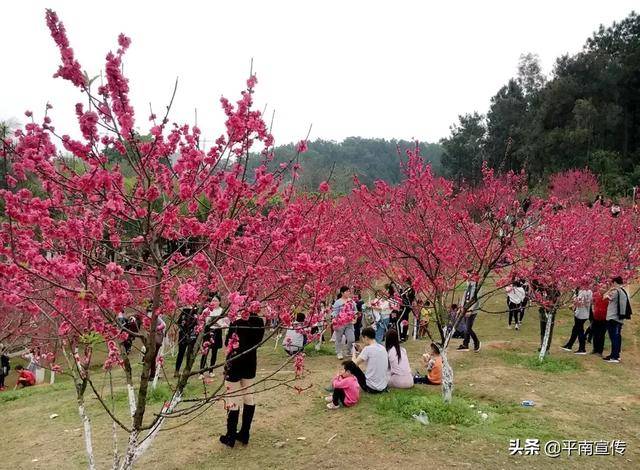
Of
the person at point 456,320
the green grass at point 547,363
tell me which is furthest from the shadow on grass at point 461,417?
the green grass at point 547,363

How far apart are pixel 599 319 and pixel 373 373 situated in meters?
5.29

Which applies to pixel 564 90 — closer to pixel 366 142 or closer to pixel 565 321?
pixel 565 321

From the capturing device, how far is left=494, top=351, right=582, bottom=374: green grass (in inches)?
328

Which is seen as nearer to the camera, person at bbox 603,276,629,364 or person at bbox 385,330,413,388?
person at bbox 385,330,413,388

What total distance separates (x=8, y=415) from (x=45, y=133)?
7.33 meters

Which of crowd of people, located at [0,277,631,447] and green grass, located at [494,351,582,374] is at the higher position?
crowd of people, located at [0,277,631,447]

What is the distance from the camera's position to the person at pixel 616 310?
27.6ft

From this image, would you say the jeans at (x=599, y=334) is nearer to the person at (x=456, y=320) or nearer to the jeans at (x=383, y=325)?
the person at (x=456, y=320)

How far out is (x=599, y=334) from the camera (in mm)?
9195

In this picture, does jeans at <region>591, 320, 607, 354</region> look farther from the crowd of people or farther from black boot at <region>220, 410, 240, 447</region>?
black boot at <region>220, 410, 240, 447</region>

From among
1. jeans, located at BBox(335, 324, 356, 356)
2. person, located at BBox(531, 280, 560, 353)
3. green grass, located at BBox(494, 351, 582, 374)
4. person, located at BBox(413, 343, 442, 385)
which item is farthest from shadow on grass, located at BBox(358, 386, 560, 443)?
person, located at BBox(531, 280, 560, 353)

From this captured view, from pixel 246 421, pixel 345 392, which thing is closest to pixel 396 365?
pixel 345 392

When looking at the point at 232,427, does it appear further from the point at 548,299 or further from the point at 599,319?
the point at 599,319

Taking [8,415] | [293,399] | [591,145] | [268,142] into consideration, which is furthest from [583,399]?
[591,145]
